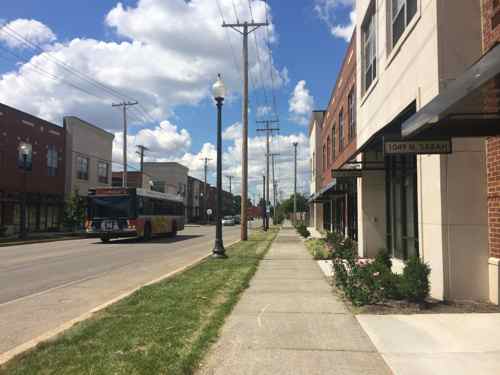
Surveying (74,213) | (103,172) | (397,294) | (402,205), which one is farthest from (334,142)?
(103,172)

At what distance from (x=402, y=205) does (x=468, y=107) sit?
23.7ft

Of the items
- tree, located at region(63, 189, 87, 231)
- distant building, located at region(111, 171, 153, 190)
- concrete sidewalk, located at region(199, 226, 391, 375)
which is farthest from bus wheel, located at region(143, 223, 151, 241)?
distant building, located at region(111, 171, 153, 190)

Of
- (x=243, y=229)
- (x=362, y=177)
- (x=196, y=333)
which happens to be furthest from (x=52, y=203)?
(x=196, y=333)

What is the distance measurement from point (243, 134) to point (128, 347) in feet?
65.4

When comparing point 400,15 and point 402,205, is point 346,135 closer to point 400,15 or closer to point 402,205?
point 402,205

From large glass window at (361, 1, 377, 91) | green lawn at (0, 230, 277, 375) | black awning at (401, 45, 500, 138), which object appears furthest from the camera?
large glass window at (361, 1, 377, 91)

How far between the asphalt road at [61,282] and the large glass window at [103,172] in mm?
31174

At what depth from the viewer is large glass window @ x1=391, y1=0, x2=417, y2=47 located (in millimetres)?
9867

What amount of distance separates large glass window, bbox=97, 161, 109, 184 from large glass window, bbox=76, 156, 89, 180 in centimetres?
271

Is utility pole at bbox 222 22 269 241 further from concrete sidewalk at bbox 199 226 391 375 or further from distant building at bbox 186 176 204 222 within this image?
distant building at bbox 186 176 204 222

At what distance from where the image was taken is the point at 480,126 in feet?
18.9

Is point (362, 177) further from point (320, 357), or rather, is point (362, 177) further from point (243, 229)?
point (243, 229)

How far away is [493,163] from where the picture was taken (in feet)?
23.2

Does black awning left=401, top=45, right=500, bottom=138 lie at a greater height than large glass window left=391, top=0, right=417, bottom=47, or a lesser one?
lesser
